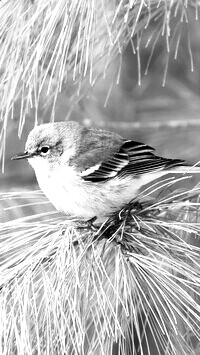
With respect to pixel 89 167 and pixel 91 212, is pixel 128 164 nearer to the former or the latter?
pixel 89 167

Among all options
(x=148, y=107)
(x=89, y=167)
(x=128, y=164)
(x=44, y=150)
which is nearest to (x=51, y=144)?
(x=44, y=150)

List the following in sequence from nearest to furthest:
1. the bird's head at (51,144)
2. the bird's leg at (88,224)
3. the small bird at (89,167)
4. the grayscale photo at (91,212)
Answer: the grayscale photo at (91,212) < the bird's leg at (88,224) < the small bird at (89,167) < the bird's head at (51,144)

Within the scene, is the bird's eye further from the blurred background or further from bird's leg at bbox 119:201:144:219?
the blurred background

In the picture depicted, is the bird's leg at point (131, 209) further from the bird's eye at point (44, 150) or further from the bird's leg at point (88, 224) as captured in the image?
the bird's eye at point (44, 150)

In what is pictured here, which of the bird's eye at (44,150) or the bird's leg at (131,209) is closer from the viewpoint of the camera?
the bird's leg at (131,209)

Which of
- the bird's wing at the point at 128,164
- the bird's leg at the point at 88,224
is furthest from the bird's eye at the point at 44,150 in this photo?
the bird's leg at the point at 88,224

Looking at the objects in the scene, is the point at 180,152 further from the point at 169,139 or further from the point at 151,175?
the point at 151,175

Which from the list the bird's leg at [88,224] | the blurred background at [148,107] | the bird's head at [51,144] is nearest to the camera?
the bird's leg at [88,224]
